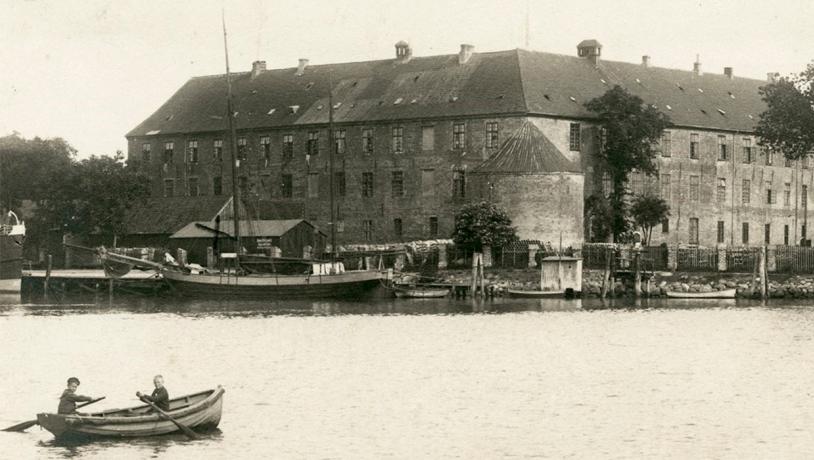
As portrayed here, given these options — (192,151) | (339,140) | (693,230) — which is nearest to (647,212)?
(693,230)

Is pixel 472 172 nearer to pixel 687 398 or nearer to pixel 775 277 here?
pixel 775 277

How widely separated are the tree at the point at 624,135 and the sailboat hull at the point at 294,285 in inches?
731

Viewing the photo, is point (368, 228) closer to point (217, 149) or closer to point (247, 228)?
point (247, 228)

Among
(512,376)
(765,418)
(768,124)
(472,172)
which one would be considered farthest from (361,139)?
(765,418)

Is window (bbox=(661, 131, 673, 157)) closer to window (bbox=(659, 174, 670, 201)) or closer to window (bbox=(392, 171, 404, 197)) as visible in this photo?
window (bbox=(659, 174, 670, 201))

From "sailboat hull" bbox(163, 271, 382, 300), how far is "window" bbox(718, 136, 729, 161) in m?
31.6

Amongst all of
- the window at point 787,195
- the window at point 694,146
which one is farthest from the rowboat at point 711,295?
the window at point 787,195

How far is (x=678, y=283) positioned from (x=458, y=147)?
17.6m

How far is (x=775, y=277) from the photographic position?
256 feet

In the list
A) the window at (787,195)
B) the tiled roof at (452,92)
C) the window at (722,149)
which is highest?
the tiled roof at (452,92)

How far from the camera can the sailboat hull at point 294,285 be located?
76125mm

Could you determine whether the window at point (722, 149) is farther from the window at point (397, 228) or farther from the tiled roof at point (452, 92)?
the window at point (397, 228)

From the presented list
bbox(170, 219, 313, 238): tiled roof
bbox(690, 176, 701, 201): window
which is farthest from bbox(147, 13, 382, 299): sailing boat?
bbox(690, 176, 701, 201): window

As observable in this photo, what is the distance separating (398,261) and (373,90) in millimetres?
15567
